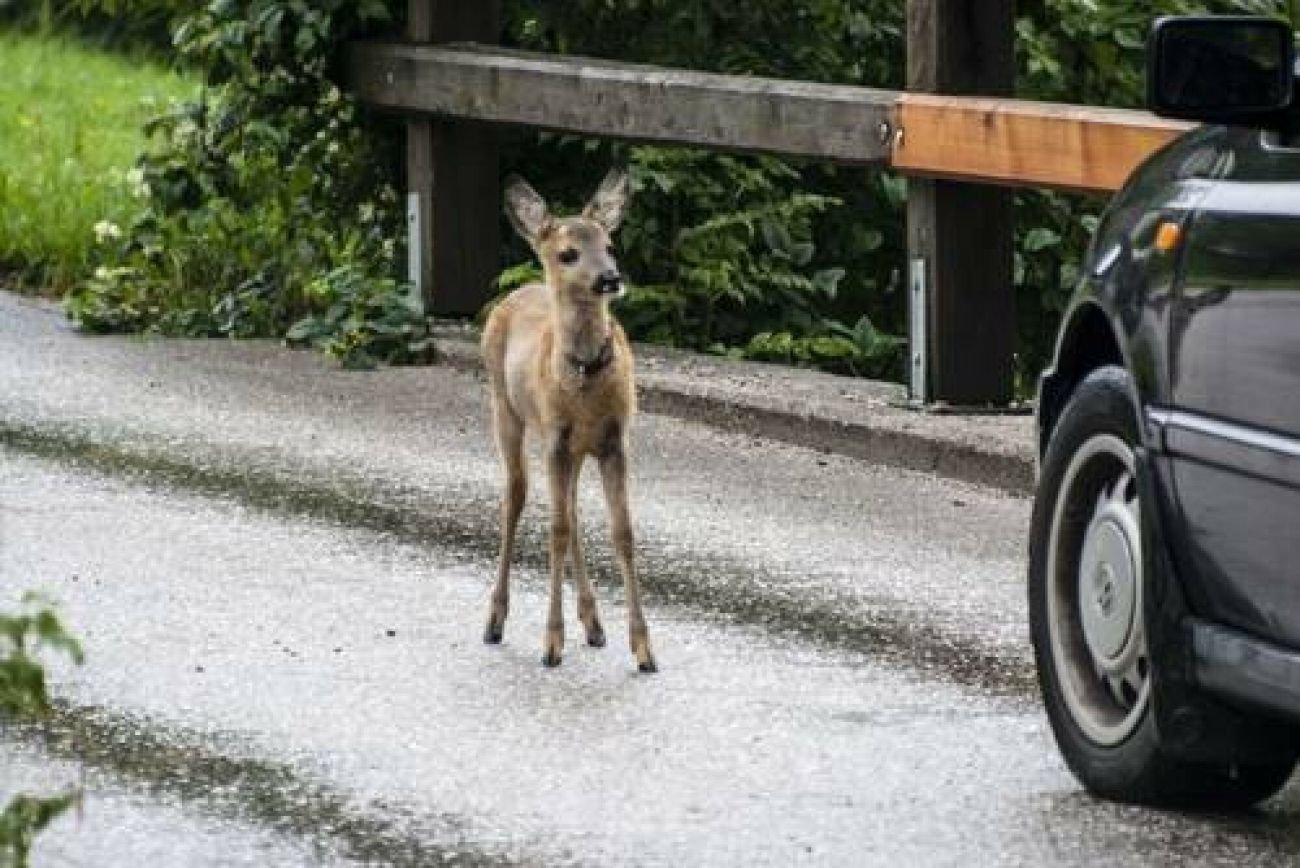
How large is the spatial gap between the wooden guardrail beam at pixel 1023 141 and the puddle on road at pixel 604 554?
1.75 m

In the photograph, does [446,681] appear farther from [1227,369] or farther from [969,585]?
[1227,369]

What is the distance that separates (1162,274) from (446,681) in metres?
2.17

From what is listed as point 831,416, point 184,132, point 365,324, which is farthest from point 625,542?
point 184,132

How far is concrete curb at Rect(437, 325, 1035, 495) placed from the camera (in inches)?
464

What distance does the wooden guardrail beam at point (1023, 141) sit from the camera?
11453 mm

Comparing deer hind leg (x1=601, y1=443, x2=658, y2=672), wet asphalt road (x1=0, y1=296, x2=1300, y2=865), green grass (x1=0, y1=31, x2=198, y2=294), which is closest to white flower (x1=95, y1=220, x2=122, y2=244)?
green grass (x1=0, y1=31, x2=198, y2=294)

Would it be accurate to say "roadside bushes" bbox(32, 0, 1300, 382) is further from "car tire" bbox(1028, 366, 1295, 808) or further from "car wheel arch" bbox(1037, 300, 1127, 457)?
"car tire" bbox(1028, 366, 1295, 808)

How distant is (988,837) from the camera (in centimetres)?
727

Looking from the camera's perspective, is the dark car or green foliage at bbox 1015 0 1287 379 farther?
green foliage at bbox 1015 0 1287 379

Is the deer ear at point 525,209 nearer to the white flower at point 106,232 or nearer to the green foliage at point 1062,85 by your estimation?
the green foliage at point 1062,85

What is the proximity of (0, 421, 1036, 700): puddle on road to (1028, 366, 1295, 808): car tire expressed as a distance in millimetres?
865

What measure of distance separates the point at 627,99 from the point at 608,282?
4.54m

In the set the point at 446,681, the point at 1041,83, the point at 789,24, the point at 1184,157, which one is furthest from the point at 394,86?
the point at 1184,157

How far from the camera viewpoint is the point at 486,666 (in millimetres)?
9125
